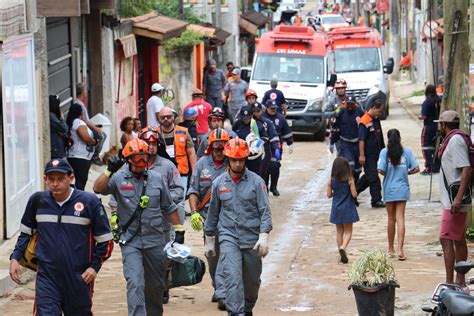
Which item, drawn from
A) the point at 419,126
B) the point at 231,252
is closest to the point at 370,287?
the point at 231,252

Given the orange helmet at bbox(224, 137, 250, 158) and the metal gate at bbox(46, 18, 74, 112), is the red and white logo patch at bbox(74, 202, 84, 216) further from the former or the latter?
the metal gate at bbox(46, 18, 74, 112)

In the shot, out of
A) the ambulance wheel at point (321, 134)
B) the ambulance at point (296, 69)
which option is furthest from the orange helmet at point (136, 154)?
the ambulance wheel at point (321, 134)

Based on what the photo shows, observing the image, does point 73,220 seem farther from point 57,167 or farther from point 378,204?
point 378,204

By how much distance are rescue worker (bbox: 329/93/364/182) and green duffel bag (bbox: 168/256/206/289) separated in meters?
8.32

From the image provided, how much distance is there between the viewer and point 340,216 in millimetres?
14219

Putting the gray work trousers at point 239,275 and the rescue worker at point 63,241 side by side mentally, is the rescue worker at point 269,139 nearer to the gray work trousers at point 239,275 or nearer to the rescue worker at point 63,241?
the gray work trousers at point 239,275

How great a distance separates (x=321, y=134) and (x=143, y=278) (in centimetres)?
2069

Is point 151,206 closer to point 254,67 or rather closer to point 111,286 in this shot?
point 111,286

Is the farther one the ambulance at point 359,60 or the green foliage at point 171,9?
the green foliage at point 171,9

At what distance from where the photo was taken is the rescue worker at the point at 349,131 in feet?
61.1

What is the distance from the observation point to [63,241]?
869 centimetres

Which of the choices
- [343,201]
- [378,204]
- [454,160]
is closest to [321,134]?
[378,204]

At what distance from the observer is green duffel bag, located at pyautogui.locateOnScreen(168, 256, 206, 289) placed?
1052 centimetres

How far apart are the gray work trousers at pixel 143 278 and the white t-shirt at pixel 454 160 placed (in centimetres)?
339
